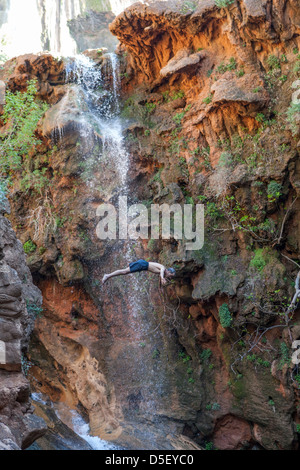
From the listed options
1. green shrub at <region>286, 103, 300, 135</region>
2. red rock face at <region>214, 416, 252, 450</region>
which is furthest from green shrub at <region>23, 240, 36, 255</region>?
green shrub at <region>286, 103, 300, 135</region>

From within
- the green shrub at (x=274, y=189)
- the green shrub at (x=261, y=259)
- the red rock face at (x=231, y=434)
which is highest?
the green shrub at (x=274, y=189)

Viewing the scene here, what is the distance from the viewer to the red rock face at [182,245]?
11266 millimetres

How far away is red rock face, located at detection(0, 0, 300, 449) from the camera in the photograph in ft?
37.0

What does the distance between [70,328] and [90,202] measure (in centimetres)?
435

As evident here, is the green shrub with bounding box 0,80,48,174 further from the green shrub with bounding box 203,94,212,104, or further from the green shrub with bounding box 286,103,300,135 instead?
the green shrub with bounding box 286,103,300,135

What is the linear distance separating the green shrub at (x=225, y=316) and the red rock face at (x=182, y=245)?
0.13ft

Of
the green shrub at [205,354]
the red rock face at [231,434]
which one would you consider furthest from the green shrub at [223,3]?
the red rock face at [231,434]

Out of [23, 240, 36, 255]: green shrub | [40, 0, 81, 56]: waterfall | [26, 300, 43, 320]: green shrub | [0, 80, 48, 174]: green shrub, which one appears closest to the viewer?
[26, 300, 43, 320]: green shrub

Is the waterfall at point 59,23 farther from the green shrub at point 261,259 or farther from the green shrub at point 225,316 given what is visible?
the green shrub at point 225,316

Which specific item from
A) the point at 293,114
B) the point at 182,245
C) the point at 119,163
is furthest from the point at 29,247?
the point at 293,114

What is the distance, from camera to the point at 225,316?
453 inches

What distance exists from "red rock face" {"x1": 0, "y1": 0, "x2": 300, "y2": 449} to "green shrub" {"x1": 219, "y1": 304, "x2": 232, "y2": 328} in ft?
0.13

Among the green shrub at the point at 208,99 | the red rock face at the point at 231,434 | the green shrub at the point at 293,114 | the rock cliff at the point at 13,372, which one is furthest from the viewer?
the green shrub at the point at 208,99

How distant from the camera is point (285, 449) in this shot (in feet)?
35.4
